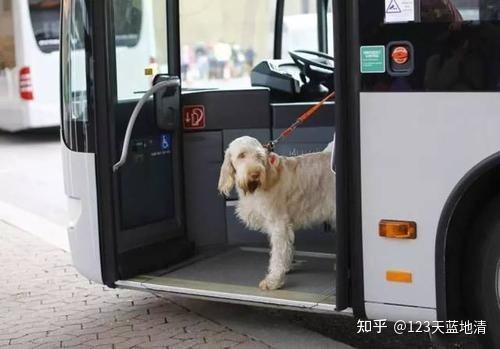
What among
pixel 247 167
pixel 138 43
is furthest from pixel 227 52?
pixel 247 167

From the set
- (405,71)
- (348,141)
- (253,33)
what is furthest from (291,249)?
(253,33)

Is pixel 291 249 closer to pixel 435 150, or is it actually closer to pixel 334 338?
pixel 334 338

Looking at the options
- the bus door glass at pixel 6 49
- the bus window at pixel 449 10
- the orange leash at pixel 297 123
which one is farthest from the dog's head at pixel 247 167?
the bus door glass at pixel 6 49

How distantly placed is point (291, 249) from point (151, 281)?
2.97ft

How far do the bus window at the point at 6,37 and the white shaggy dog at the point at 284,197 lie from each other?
11.8 m

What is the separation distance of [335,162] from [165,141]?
69.7 inches

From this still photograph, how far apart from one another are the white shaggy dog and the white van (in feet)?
36.4

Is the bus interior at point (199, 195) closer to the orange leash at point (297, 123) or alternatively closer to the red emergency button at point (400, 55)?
the orange leash at point (297, 123)

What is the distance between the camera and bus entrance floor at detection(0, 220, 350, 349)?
5020mm

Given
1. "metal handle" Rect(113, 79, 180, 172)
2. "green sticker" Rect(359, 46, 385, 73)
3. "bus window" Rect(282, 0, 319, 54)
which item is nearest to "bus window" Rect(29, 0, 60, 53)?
"bus window" Rect(282, 0, 319, 54)

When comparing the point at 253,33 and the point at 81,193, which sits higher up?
the point at 253,33

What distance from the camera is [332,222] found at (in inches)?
209

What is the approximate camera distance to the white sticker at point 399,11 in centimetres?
388

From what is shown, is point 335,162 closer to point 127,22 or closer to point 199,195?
point 127,22
